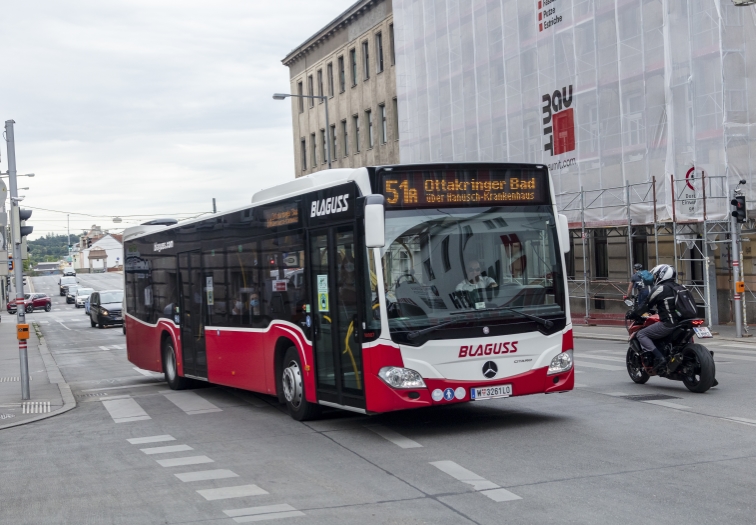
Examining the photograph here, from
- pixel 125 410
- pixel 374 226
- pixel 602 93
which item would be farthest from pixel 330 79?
pixel 374 226

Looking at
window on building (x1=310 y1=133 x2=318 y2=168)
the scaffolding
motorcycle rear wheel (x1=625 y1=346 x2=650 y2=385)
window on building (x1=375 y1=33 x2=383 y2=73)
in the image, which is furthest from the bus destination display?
window on building (x1=310 y1=133 x2=318 y2=168)

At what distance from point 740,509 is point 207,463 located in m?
4.83

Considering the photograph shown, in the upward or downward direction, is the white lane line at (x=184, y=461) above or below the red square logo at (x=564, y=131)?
below

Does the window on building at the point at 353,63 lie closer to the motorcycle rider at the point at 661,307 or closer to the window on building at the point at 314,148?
the window on building at the point at 314,148

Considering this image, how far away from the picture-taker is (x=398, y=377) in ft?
32.4

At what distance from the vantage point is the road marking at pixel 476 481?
731 cm

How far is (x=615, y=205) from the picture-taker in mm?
28000

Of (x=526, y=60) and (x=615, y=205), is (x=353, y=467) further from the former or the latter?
Answer: (x=526, y=60)

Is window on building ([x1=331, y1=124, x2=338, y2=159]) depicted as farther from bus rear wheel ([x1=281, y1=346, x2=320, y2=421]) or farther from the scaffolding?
bus rear wheel ([x1=281, y1=346, x2=320, y2=421])

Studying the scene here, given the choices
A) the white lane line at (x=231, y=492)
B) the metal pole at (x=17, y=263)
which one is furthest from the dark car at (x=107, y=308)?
the white lane line at (x=231, y=492)

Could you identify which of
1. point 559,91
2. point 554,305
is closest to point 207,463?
point 554,305

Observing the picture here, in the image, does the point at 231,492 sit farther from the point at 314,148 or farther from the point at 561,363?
the point at 314,148

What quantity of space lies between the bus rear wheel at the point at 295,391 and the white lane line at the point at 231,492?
3489 millimetres

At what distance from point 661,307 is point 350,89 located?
4195cm
